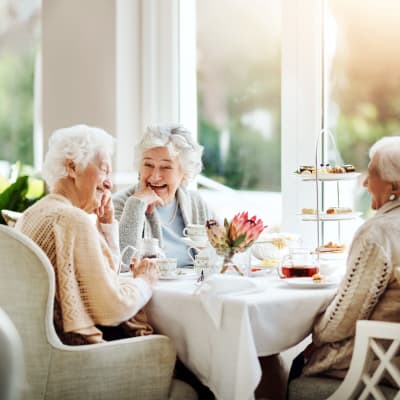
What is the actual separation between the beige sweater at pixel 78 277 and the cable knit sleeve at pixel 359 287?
607 millimetres

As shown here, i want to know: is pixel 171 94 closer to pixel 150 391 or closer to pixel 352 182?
pixel 352 182

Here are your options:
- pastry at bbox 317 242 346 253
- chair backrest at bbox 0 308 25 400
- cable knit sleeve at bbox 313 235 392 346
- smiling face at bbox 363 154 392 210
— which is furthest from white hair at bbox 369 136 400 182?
chair backrest at bbox 0 308 25 400

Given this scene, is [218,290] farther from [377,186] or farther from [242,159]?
[242,159]

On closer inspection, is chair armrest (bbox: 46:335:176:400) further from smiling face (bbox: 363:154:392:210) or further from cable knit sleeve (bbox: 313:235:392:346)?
smiling face (bbox: 363:154:392:210)

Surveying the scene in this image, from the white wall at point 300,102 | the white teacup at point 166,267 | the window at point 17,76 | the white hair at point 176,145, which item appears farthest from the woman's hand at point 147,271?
the window at point 17,76

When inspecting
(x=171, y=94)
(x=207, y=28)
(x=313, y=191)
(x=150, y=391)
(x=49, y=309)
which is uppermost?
(x=207, y=28)

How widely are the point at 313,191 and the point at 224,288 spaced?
1543 mm

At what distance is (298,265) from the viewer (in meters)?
2.99

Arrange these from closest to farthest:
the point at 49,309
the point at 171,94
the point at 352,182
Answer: the point at 49,309 → the point at 352,182 → the point at 171,94

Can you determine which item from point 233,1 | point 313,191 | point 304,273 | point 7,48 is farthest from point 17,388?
point 7,48

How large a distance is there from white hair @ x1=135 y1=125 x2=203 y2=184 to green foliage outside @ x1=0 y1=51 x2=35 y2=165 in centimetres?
327

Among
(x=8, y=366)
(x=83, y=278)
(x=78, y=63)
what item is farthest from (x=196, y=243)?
(x=8, y=366)

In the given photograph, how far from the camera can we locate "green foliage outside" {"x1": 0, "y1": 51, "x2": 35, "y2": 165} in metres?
6.89

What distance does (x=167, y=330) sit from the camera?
2791mm
